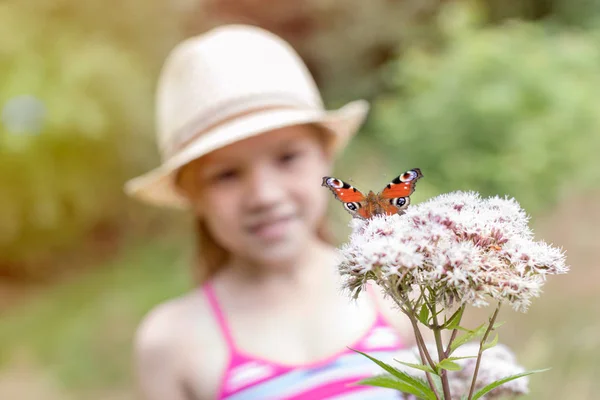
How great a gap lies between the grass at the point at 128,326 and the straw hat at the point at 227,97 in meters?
0.68

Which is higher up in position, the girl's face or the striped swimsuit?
the girl's face

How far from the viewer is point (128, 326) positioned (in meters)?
3.40

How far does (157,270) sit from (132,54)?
134cm

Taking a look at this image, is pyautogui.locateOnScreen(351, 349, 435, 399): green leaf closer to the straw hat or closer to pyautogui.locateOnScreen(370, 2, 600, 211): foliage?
the straw hat

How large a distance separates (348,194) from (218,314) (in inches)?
29.4

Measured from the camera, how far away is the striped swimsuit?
3.48 ft

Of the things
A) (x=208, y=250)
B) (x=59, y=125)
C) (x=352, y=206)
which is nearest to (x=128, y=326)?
(x=59, y=125)

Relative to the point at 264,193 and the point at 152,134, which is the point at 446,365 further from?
the point at 152,134

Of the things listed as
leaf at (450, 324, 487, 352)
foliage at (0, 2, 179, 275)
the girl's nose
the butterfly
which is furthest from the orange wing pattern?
foliage at (0, 2, 179, 275)

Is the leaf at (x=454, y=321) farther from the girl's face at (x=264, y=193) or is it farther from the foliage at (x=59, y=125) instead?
the foliage at (x=59, y=125)

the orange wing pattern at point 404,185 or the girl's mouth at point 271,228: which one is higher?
the girl's mouth at point 271,228

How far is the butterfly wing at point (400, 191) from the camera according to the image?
49 cm

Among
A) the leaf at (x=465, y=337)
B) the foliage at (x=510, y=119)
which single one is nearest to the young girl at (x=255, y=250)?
the leaf at (x=465, y=337)

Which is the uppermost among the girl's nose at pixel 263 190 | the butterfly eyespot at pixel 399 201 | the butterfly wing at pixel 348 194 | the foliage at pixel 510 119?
the foliage at pixel 510 119
